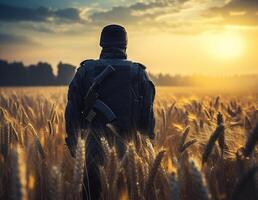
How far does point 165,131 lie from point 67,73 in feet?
217

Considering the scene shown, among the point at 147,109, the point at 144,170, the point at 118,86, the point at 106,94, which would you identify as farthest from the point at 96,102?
the point at 144,170

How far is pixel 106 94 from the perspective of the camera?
3424 mm

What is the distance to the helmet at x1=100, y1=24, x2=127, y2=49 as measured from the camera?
3.49m

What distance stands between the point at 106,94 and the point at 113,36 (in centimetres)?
48

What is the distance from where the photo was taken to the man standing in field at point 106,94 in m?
3.37

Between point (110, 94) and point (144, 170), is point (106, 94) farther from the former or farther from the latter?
point (144, 170)

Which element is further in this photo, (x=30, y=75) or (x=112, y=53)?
(x=30, y=75)

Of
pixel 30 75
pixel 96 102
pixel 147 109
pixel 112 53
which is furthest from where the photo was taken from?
pixel 30 75

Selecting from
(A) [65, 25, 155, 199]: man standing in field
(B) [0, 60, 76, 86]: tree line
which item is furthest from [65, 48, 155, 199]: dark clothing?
(B) [0, 60, 76, 86]: tree line

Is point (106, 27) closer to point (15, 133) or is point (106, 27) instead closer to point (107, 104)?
point (107, 104)

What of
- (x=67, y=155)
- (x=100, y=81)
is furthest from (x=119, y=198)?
(x=100, y=81)

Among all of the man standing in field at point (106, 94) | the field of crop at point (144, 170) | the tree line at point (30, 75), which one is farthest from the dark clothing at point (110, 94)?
the tree line at point (30, 75)

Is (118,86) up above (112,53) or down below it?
below

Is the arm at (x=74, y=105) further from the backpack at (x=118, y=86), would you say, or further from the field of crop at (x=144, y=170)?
the field of crop at (x=144, y=170)
